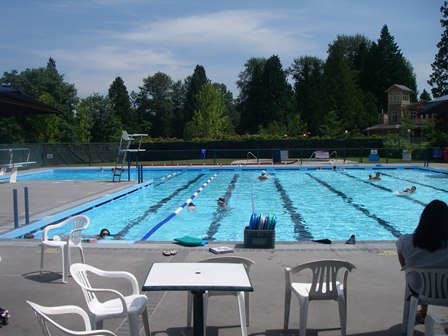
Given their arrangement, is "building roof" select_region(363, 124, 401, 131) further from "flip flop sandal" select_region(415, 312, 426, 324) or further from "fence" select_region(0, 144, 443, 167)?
"flip flop sandal" select_region(415, 312, 426, 324)

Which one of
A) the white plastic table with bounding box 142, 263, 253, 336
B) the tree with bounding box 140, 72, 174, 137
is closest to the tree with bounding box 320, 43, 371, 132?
the tree with bounding box 140, 72, 174, 137

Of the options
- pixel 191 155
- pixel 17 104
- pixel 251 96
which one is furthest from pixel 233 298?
pixel 251 96

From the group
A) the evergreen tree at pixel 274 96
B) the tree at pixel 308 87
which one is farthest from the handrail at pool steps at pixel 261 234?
the evergreen tree at pixel 274 96

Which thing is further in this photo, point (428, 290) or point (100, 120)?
point (100, 120)

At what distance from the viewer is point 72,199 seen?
1538cm

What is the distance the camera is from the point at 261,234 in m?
8.12

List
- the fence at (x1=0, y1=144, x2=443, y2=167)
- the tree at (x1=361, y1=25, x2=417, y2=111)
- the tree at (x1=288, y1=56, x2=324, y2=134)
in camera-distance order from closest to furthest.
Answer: the fence at (x1=0, y1=144, x2=443, y2=167)
the tree at (x1=288, y1=56, x2=324, y2=134)
the tree at (x1=361, y1=25, x2=417, y2=111)

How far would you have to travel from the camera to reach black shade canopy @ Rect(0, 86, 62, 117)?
7047 millimetres

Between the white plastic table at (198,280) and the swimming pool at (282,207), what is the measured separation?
7238 millimetres

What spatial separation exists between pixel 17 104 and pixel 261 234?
4.55 m

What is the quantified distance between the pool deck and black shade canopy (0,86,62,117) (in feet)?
A: 7.98

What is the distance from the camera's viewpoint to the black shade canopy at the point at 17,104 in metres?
7.05

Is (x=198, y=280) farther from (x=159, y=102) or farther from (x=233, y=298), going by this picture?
(x=159, y=102)

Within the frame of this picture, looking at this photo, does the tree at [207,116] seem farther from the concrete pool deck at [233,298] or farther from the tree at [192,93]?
the concrete pool deck at [233,298]
